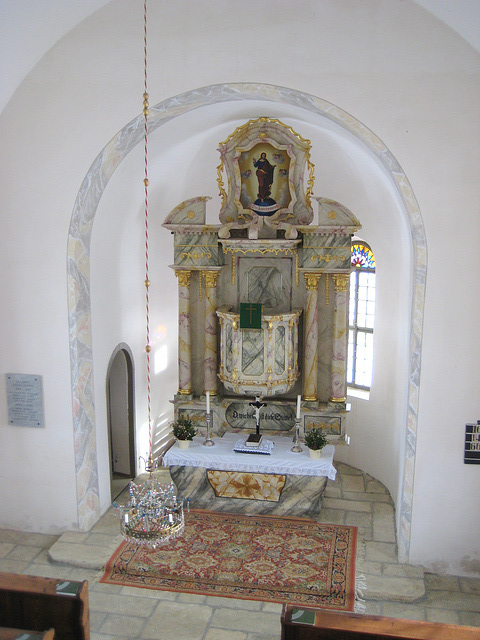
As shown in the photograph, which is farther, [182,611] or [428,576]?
[428,576]

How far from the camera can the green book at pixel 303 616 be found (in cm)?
538

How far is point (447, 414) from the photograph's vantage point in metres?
8.00

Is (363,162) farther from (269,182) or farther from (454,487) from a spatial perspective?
(454,487)

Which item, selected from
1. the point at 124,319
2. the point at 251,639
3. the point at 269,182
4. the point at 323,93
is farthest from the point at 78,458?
the point at 323,93

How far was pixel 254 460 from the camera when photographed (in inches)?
374

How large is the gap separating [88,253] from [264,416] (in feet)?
12.7

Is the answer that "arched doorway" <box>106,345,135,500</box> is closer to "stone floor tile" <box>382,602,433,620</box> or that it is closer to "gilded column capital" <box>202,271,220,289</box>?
"gilded column capital" <box>202,271,220,289</box>

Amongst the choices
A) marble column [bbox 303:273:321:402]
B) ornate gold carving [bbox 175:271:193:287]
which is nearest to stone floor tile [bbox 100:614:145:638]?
marble column [bbox 303:273:321:402]

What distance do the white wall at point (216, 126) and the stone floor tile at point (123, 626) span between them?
2.13 meters

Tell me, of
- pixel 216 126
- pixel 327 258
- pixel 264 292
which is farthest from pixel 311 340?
pixel 216 126

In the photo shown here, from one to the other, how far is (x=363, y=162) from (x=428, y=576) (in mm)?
6190

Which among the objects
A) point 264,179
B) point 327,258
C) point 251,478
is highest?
point 264,179

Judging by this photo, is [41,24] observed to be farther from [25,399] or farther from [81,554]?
[81,554]

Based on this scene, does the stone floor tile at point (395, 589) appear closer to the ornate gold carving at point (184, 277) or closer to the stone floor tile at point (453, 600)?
the stone floor tile at point (453, 600)
